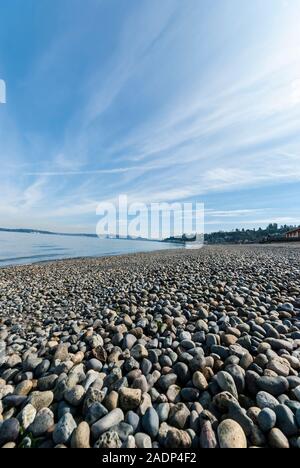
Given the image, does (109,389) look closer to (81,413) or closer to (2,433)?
(81,413)

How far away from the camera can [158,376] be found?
81.7 inches

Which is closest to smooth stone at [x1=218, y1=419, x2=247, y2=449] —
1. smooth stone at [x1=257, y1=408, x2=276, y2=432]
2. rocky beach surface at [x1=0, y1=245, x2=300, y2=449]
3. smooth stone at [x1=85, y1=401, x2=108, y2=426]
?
rocky beach surface at [x1=0, y1=245, x2=300, y2=449]

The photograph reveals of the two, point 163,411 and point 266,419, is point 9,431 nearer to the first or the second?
point 163,411

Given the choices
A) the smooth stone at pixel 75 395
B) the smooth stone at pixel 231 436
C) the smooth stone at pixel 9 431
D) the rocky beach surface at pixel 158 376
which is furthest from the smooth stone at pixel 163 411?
the smooth stone at pixel 9 431

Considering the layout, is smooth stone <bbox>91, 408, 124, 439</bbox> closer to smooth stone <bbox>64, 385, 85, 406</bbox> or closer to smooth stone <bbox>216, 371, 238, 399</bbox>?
smooth stone <bbox>64, 385, 85, 406</bbox>

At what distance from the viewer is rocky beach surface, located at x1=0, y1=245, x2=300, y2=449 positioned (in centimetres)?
147

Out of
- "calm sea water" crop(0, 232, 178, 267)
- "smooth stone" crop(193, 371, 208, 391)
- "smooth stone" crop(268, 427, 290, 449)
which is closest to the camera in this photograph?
"smooth stone" crop(268, 427, 290, 449)

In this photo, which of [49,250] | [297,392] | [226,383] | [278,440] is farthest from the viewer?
[49,250]

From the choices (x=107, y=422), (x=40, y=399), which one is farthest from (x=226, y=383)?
(x=40, y=399)

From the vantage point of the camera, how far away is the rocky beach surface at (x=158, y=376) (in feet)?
4.83

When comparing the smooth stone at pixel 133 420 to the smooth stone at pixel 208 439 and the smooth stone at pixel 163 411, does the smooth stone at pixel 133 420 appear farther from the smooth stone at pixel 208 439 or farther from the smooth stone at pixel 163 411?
the smooth stone at pixel 208 439

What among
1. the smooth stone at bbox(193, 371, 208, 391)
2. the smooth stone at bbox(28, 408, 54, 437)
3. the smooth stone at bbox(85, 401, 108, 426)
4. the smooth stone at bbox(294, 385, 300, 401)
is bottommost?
the smooth stone at bbox(28, 408, 54, 437)

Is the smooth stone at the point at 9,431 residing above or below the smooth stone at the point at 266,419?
below
